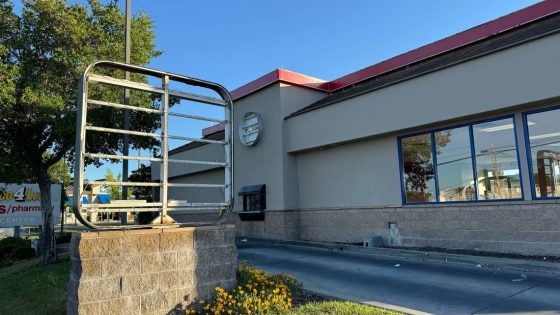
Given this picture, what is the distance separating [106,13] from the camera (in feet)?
41.4

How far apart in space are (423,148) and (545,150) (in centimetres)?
329

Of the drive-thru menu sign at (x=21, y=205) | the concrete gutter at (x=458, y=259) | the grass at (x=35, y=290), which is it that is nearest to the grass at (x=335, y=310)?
the grass at (x=35, y=290)

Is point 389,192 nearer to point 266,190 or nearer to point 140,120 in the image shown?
point 266,190

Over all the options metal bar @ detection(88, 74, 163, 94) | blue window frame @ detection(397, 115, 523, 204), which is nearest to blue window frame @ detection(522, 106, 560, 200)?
blue window frame @ detection(397, 115, 523, 204)

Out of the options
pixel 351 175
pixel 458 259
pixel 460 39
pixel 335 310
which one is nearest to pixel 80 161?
pixel 335 310

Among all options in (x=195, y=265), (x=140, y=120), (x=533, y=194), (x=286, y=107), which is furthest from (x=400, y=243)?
(x=140, y=120)

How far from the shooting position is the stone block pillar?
5035 millimetres

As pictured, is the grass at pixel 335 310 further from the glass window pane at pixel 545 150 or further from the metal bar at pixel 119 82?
the glass window pane at pixel 545 150

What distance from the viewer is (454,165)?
463 inches

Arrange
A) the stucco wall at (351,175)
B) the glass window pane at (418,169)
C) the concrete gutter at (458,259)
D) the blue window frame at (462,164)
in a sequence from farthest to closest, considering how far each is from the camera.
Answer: the stucco wall at (351,175) < the glass window pane at (418,169) < the blue window frame at (462,164) < the concrete gutter at (458,259)

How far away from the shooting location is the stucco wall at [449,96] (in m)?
9.42

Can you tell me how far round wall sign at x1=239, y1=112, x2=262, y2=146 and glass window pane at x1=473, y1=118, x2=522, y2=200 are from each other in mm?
8751

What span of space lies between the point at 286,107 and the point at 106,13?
7.28m

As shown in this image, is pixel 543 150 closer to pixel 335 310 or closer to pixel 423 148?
pixel 423 148
